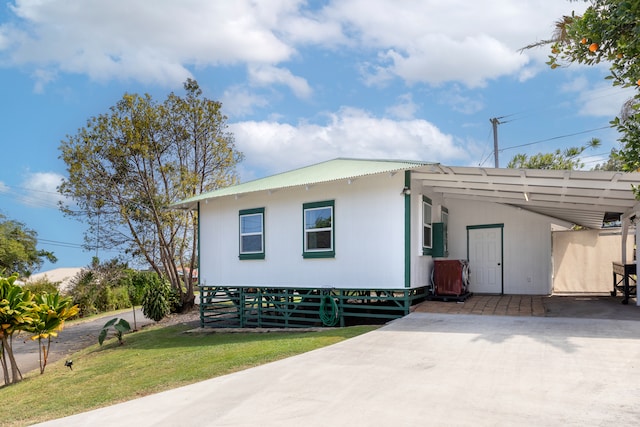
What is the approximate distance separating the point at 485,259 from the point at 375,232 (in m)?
4.94

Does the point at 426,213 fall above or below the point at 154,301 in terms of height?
above

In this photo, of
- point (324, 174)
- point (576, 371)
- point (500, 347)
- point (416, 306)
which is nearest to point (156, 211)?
point (324, 174)

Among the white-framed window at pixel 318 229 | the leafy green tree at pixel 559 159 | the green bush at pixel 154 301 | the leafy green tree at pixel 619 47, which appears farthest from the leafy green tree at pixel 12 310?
the leafy green tree at pixel 559 159

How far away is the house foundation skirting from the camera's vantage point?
1080 cm

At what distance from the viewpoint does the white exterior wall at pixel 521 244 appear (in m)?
13.6

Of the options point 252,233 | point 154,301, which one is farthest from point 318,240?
point 154,301

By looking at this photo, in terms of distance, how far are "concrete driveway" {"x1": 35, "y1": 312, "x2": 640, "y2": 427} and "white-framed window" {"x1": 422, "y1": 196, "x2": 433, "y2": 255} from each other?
154 inches

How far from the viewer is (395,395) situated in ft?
16.7

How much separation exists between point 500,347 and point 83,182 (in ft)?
58.8

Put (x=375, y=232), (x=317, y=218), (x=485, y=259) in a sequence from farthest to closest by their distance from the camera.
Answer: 1. (x=485, y=259)
2. (x=317, y=218)
3. (x=375, y=232)

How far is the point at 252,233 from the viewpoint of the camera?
43.4 feet

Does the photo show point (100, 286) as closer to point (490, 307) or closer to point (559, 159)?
point (490, 307)

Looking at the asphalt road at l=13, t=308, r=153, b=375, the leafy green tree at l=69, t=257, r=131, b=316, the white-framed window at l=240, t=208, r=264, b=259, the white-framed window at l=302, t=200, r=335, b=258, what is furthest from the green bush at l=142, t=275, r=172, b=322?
the white-framed window at l=302, t=200, r=335, b=258

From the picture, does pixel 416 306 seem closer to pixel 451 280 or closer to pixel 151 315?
pixel 451 280
